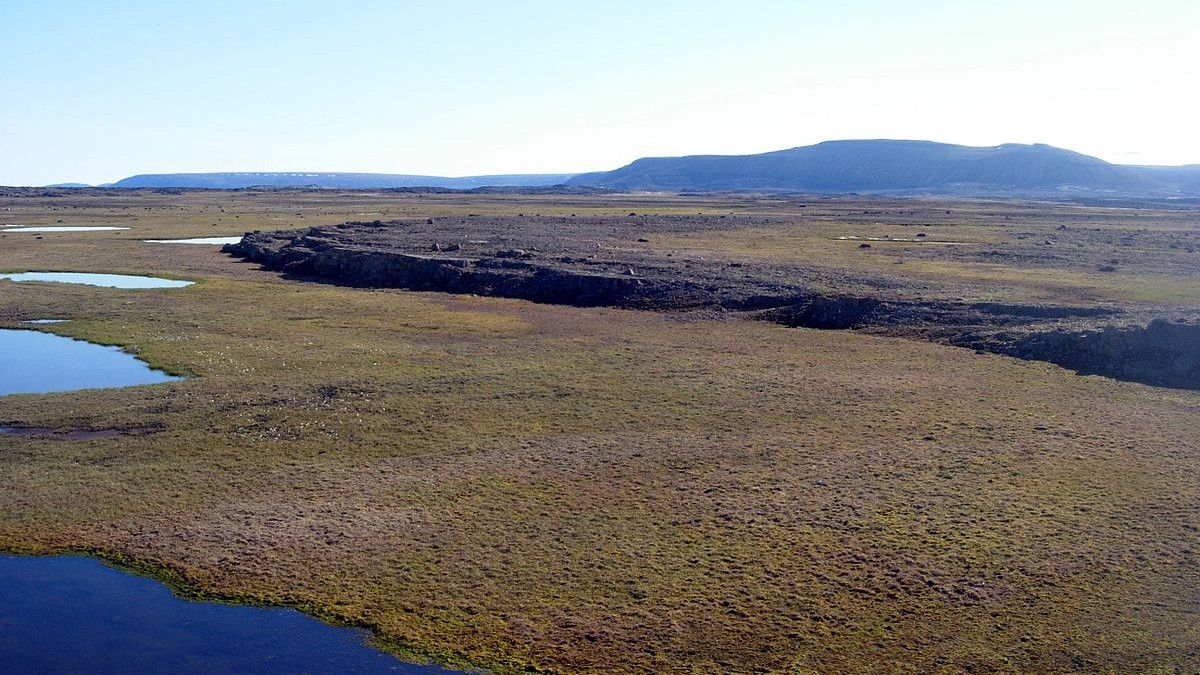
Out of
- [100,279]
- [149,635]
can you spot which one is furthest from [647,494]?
[100,279]

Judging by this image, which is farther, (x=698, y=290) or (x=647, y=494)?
(x=698, y=290)

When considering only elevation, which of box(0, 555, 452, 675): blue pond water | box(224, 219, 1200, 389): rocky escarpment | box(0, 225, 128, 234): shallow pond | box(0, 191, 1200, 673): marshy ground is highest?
box(0, 225, 128, 234): shallow pond

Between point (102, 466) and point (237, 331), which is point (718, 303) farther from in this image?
point (102, 466)

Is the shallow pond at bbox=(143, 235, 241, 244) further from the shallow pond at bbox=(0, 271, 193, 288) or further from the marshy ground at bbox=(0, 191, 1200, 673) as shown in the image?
the marshy ground at bbox=(0, 191, 1200, 673)

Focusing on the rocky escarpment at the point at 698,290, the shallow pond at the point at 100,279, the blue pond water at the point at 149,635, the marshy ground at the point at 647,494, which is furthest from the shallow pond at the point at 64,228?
the blue pond water at the point at 149,635

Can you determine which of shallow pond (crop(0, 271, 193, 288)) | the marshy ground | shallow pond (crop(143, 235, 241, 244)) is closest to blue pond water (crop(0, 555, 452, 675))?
the marshy ground

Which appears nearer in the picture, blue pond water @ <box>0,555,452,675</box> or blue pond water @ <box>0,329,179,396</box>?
blue pond water @ <box>0,555,452,675</box>

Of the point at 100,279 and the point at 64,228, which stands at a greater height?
the point at 64,228

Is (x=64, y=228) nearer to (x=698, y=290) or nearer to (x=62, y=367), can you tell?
(x=62, y=367)
